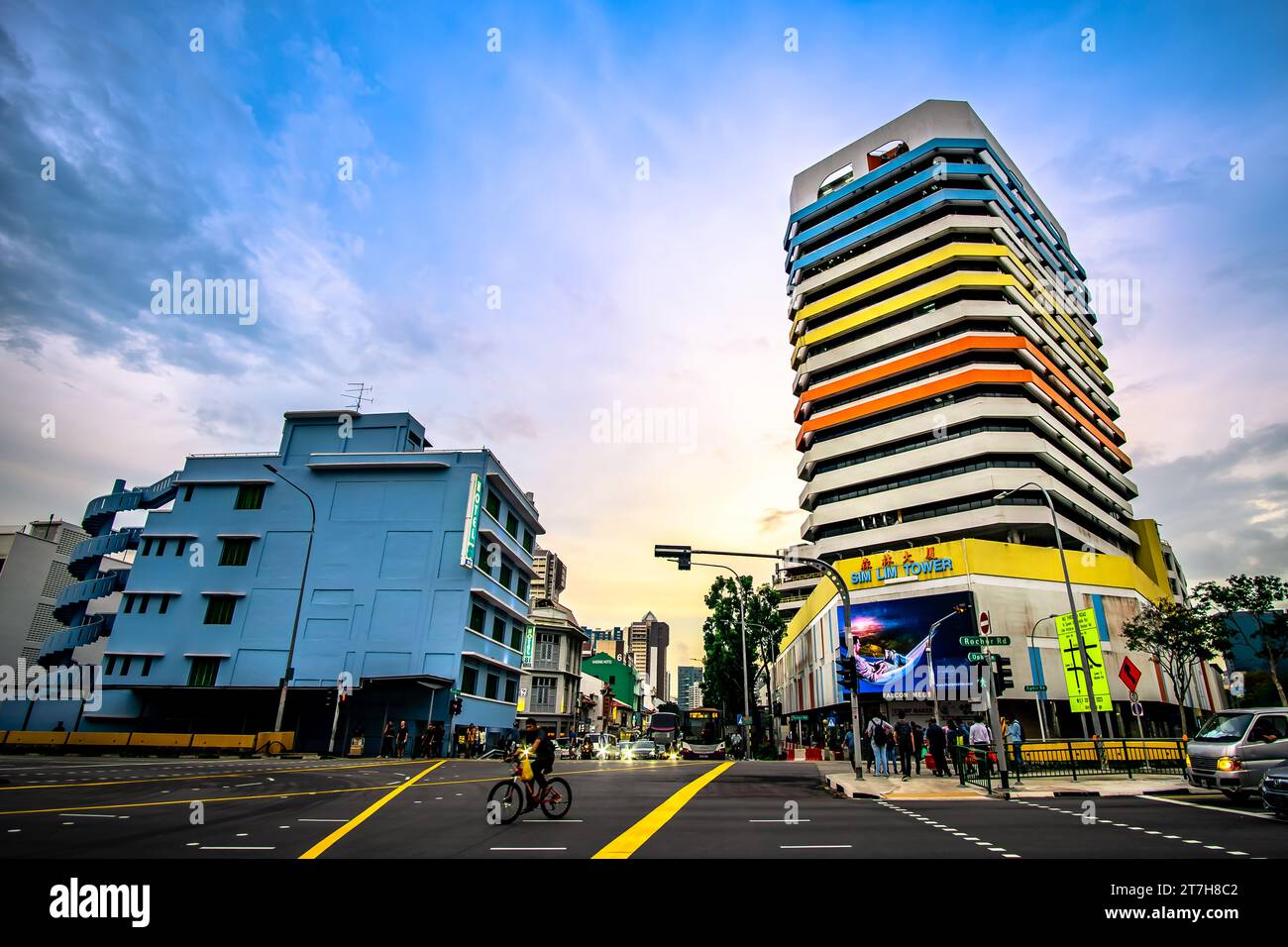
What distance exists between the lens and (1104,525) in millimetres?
61594

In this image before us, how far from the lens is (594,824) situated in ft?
35.6

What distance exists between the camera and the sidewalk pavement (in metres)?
16.1

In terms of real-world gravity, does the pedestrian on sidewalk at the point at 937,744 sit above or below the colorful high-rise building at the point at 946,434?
below

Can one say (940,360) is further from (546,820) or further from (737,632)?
(546,820)

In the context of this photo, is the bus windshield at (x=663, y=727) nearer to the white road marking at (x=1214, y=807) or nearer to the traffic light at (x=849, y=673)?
the traffic light at (x=849, y=673)

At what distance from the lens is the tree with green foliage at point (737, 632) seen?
58.1m

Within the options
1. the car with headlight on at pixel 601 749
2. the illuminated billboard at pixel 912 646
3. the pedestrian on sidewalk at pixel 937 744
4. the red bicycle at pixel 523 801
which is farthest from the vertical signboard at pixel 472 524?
the red bicycle at pixel 523 801

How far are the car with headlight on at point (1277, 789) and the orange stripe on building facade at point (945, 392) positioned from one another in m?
47.4

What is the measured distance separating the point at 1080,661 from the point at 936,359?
3945 centimetres

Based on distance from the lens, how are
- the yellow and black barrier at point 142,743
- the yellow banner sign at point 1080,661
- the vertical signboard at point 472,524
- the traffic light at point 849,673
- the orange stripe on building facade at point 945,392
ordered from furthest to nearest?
the orange stripe on building facade at point 945,392, the vertical signboard at point 472,524, the yellow and black barrier at point 142,743, the yellow banner sign at point 1080,661, the traffic light at point 849,673

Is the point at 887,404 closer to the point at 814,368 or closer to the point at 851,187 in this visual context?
the point at 814,368

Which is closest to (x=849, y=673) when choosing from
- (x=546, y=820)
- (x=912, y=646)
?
(x=546, y=820)

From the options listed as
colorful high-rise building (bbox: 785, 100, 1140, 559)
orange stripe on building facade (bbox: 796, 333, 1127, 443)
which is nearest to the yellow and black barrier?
colorful high-rise building (bbox: 785, 100, 1140, 559)
